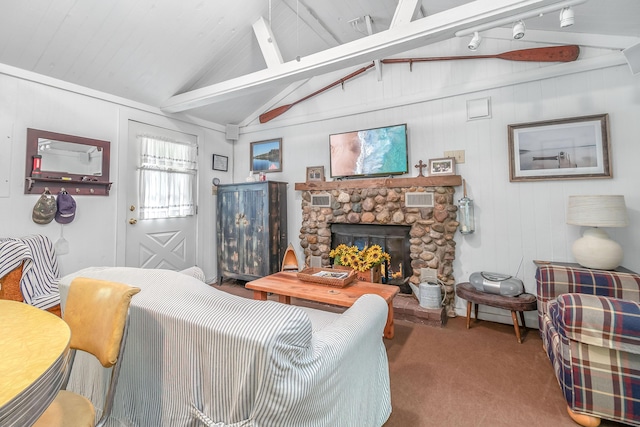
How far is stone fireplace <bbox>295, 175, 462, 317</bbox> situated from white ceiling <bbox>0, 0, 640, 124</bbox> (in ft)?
4.57

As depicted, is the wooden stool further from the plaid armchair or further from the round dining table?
the round dining table

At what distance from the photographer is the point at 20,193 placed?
2676 millimetres

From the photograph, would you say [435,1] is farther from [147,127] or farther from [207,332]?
[147,127]

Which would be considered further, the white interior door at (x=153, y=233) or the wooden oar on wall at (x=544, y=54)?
the white interior door at (x=153, y=233)

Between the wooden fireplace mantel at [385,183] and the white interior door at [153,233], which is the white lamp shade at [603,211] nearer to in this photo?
the wooden fireplace mantel at [385,183]

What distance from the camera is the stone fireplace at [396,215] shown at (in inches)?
122

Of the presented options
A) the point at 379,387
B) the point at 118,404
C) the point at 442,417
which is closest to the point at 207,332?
the point at 118,404

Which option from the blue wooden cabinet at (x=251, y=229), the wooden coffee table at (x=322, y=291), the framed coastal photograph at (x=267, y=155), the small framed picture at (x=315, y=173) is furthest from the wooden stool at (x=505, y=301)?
the framed coastal photograph at (x=267, y=155)

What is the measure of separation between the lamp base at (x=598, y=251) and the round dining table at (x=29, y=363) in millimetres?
3254

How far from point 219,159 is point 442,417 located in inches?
171

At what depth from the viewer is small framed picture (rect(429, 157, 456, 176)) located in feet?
10.3

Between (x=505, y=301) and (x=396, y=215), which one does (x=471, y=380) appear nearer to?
(x=505, y=301)

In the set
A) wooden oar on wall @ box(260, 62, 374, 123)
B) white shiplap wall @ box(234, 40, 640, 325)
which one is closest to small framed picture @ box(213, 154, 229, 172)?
wooden oar on wall @ box(260, 62, 374, 123)

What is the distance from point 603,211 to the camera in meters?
2.19
